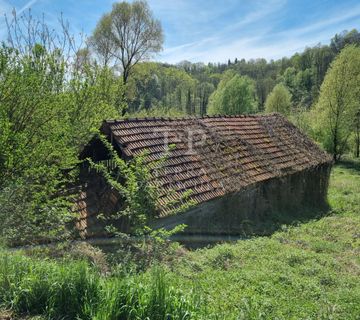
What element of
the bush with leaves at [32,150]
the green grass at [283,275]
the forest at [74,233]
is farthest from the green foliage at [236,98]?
the bush with leaves at [32,150]

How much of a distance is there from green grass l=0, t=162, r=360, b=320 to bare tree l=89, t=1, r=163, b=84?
1160 inches

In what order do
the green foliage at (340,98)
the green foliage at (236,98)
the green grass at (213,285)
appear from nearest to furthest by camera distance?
the green grass at (213,285) → the green foliage at (340,98) → the green foliage at (236,98)

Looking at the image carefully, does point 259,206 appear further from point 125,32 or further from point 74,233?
point 125,32

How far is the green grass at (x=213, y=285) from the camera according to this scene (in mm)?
4512

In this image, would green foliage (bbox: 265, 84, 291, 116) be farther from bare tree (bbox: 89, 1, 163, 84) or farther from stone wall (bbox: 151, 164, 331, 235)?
stone wall (bbox: 151, 164, 331, 235)

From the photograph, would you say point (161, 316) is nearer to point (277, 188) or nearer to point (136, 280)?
point (136, 280)

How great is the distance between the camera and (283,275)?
7312 mm

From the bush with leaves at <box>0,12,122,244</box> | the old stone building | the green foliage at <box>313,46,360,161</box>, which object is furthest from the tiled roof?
the green foliage at <box>313,46,360,161</box>

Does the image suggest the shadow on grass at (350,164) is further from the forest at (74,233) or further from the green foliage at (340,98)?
the forest at (74,233)

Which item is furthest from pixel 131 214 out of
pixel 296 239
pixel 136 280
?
pixel 296 239

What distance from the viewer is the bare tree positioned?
3500 centimetres

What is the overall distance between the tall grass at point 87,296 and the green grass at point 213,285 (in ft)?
0.04

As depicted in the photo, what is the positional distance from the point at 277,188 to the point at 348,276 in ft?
19.9

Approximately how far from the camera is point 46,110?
29.9 ft
